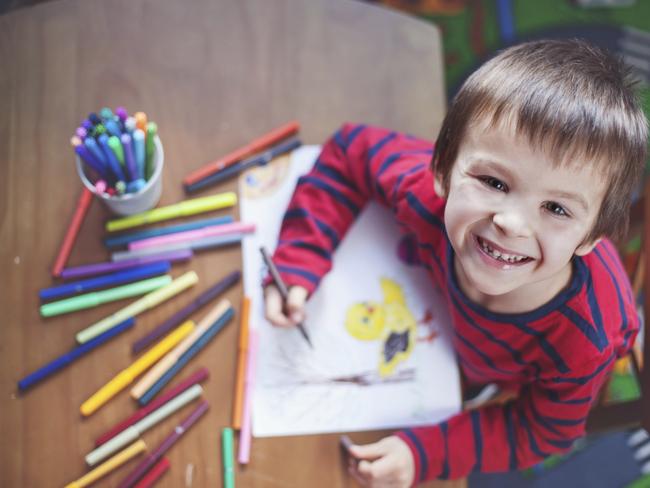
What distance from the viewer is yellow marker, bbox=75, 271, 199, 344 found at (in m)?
0.68

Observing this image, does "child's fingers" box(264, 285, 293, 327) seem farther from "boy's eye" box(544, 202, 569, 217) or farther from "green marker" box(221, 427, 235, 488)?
"boy's eye" box(544, 202, 569, 217)

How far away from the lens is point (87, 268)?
698 mm

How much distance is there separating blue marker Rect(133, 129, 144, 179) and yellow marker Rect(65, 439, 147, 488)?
278 mm

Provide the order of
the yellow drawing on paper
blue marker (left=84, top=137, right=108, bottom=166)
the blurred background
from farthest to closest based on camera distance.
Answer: the blurred background, the yellow drawing on paper, blue marker (left=84, top=137, right=108, bottom=166)

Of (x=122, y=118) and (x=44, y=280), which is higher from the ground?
(x=122, y=118)

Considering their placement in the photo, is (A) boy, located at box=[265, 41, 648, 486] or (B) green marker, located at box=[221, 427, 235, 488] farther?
(B) green marker, located at box=[221, 427, 235, 488]

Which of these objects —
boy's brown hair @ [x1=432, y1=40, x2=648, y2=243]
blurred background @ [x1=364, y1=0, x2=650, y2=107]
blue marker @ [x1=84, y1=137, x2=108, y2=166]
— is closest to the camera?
boy's brown hair @ [x1=432, y1=40, x2=648, y2=243]

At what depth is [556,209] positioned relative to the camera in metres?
0.51

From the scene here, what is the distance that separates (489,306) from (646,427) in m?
0.20

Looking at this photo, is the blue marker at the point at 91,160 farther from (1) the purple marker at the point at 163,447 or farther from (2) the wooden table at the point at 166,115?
(1) the purple marker at the point at 163,447

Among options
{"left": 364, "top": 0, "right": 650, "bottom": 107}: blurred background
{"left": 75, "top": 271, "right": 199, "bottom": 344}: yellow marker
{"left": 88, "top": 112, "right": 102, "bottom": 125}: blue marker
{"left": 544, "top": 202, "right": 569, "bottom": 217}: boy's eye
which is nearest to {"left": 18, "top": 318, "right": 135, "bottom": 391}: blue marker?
{"left": 75, "top": 271, "right": 199, "bottom": 344}: yellow marker

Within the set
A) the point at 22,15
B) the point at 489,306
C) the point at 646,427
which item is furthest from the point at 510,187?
the point at 22,15

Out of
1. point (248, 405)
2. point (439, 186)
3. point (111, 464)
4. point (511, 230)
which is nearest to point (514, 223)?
point (511, 230)

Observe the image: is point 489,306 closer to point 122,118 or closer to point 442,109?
point 442,109
